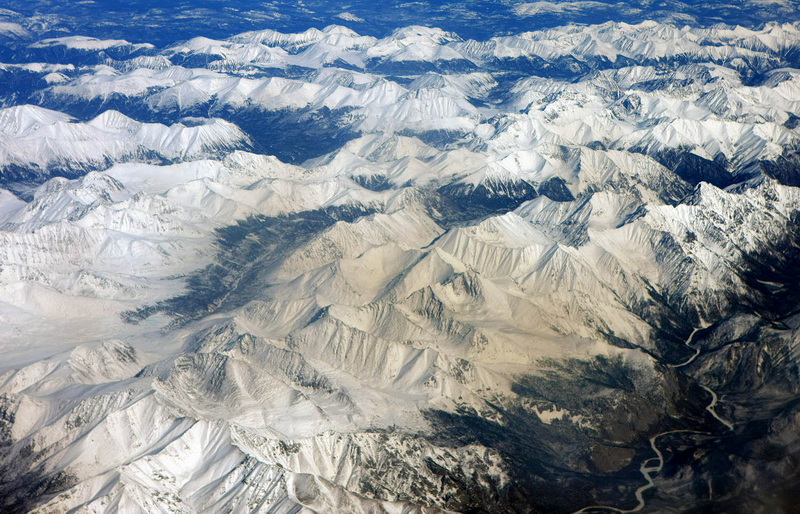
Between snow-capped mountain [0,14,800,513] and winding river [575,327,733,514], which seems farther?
snow-capped mountain [0,14,800,513]

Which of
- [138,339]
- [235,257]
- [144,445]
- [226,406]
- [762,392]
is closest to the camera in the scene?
[144,445]

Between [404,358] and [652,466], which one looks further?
[404,358]

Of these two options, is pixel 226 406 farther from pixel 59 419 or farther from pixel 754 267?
pixel 754 267

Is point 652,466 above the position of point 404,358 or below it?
above

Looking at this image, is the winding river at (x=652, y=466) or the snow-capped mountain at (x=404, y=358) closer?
the winding river at (x=652, y=466)

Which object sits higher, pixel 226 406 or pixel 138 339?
pixel 226 406

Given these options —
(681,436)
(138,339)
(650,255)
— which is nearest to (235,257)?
(138,339)

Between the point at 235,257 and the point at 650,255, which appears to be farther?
the point at 235,257

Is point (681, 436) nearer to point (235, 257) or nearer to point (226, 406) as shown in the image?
point (226, 406)

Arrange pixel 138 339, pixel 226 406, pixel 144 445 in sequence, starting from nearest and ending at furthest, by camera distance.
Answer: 1. pixel 144 445
2. pixel 226 406
3. pixel 138 339

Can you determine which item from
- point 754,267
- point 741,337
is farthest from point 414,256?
point 754,267
